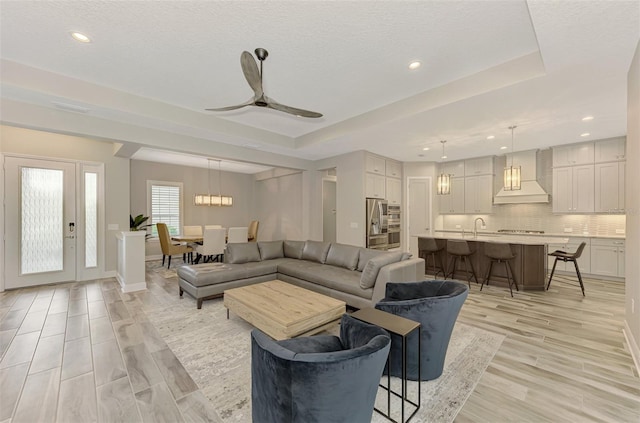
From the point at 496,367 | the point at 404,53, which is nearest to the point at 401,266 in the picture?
the point at 496,367

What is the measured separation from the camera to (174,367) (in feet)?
7.86

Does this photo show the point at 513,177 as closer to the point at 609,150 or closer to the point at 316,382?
the point at 609,150

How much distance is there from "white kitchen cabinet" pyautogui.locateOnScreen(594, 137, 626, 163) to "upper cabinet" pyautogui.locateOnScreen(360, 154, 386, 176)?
4.25 m

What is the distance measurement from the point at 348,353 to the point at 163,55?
3.30 meters

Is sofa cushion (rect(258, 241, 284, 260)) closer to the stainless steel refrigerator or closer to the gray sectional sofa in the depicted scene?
the gray sectional sofa

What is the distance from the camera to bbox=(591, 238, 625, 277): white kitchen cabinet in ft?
16.7

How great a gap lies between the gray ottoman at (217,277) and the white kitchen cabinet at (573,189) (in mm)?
6437

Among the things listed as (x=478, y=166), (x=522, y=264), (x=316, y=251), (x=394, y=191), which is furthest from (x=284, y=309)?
(x=478, y=166)

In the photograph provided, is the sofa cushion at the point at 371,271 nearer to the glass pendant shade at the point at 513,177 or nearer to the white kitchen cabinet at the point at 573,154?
the glass pendant shade at the point at 513,177

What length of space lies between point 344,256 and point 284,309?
1.92 metres

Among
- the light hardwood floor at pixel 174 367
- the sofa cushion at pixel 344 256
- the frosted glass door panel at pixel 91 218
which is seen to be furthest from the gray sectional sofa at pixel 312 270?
the frosted glass door panel at pixel 91 218

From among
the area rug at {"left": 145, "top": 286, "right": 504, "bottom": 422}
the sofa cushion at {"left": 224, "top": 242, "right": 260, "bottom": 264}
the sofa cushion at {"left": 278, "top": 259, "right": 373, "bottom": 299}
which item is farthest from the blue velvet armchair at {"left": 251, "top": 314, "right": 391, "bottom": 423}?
the sofa cushion at {"left": 224, "top": 242, "right": 260, "bottom": 264}

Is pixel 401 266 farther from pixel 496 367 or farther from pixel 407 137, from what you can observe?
pixel 407 137

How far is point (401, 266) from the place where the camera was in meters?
3.36
